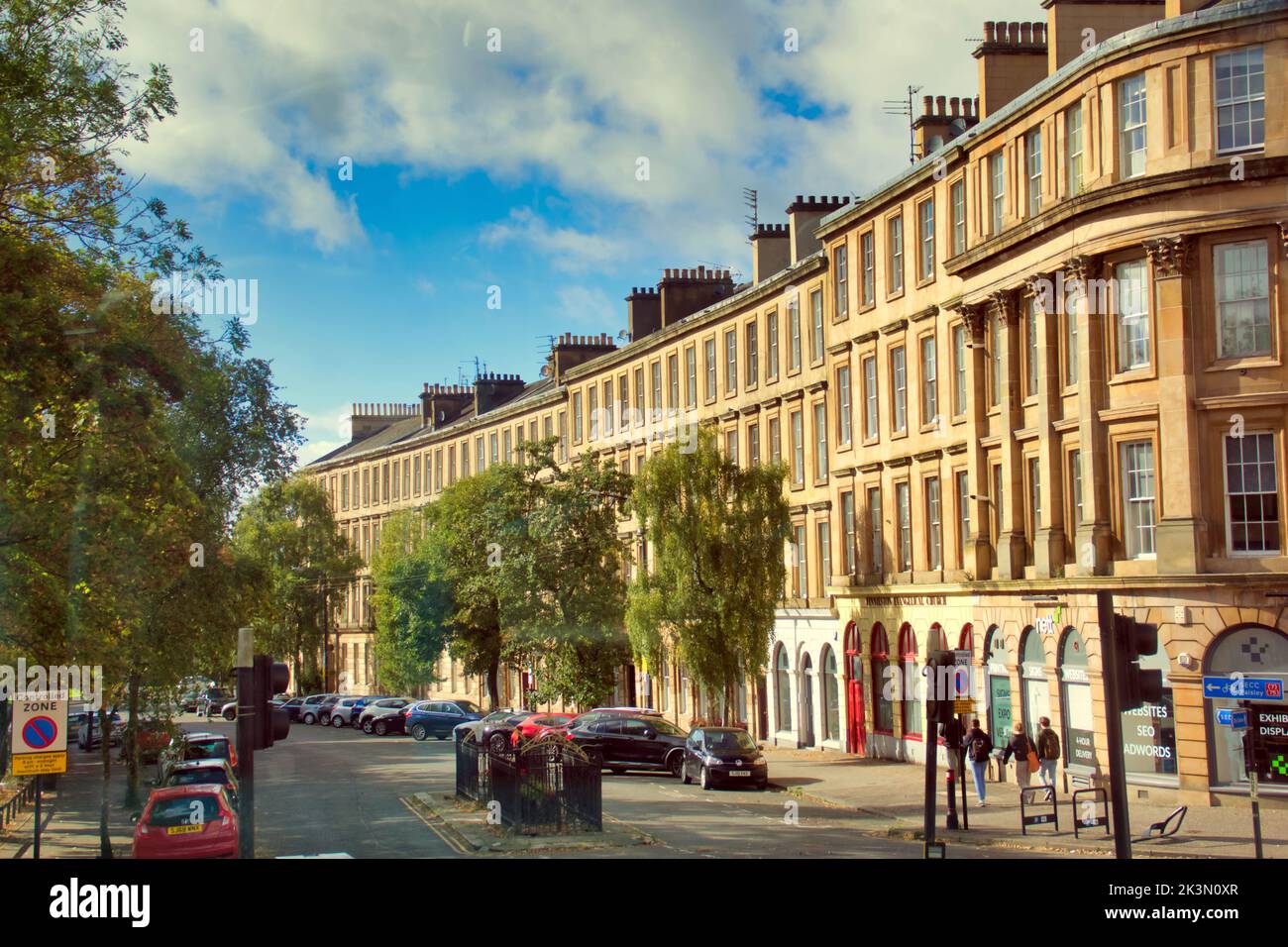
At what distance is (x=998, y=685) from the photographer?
3403 centimetres

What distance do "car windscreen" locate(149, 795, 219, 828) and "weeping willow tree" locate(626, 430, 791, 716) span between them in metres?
21.9

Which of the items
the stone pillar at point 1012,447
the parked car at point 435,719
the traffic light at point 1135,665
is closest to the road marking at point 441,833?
the traffic light at point 1135,665

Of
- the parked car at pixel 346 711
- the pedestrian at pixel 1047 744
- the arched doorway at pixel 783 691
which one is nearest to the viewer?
the pedestrian at pixel 1047 744

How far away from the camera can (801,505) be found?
47875mm

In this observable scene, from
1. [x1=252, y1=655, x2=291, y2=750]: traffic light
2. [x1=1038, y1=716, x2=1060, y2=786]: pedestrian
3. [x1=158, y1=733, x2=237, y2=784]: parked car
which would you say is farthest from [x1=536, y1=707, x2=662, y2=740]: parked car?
[x1=252, y1=655, x2=291, y2=750]: traffic light

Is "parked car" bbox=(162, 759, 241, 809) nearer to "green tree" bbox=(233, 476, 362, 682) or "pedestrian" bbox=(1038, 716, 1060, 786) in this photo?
"pedestrian" bbox=(1038, 716, 1060, 786)

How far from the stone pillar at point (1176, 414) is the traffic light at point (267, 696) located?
20351 millimetres

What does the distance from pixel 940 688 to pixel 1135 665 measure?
25.0 feet

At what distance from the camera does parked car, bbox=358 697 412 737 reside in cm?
5872

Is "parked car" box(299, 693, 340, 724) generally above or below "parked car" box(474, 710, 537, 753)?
below

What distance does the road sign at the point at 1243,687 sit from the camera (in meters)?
25.7

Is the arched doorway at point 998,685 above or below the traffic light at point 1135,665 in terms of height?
below

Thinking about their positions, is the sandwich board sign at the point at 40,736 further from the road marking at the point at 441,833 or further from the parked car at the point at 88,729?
the parked car at the point at 88,729
